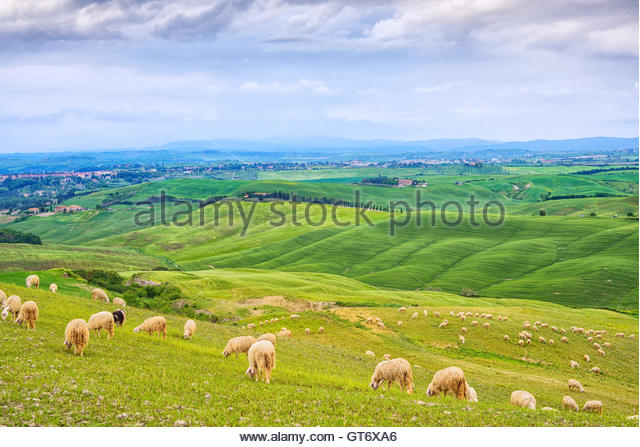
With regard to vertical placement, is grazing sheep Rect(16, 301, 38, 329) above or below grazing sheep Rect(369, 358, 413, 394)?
above

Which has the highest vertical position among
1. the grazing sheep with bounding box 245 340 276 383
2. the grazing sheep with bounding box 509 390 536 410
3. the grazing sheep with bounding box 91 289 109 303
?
the grazing sheep with bounding box 245 340 276 383

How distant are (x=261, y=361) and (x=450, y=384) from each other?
26.0ft

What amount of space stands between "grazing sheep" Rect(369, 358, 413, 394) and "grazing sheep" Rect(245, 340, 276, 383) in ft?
15.2

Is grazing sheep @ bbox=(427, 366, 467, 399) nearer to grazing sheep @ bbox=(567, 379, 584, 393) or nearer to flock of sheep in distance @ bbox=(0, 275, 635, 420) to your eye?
flock of sheep in distance @ bbox=(0, 275, 635, 420)

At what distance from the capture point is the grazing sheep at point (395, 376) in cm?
1970

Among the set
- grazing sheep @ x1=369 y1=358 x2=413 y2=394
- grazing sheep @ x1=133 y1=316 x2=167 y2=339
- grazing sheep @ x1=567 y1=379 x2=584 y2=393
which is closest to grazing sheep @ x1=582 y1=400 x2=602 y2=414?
grazing sheep @ x1=567 y1=379 x2=584 y2=393

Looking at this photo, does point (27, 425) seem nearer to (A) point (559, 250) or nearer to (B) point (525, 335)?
(B) point (525, 335)

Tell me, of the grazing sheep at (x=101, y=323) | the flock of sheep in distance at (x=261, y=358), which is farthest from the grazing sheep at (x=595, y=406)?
the grazing sheep at (x=101, y=323)

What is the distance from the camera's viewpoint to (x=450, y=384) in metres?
18.6

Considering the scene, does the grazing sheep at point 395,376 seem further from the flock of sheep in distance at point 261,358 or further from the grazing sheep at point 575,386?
the grazing sheep at point 575,386

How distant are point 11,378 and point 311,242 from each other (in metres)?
134

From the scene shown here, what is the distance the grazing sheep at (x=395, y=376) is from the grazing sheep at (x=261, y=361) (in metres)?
4.63

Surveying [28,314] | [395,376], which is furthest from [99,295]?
[395,376]

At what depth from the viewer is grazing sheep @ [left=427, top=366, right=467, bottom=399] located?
61.1ft
